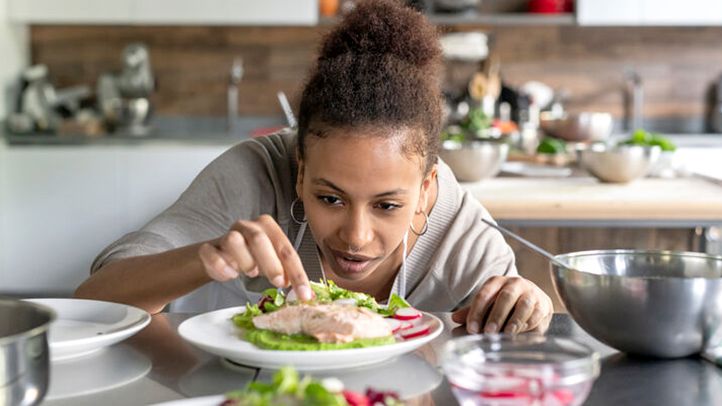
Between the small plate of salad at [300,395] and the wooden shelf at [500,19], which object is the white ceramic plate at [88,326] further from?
the wooden shelf at [500,19]

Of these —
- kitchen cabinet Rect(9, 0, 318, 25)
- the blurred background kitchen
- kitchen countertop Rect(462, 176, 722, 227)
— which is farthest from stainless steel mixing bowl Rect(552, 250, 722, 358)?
kitchen cabinet Rect(9, 0, 318, 25)

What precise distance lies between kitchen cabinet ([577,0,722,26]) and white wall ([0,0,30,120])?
2.78 m

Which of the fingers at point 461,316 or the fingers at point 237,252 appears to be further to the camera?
the fingers at point 461,316

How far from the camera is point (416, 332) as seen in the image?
1274 millimetres

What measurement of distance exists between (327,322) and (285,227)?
2.54ft

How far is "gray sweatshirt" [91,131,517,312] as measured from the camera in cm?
180

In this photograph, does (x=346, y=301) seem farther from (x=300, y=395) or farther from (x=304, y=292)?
(x=300, y=395)

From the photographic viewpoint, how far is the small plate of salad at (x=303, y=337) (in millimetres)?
1145

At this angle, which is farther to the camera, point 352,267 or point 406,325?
point 352,267

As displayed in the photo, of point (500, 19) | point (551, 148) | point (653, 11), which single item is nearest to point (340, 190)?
point (551, 148)

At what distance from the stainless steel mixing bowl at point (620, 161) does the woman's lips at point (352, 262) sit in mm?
1579

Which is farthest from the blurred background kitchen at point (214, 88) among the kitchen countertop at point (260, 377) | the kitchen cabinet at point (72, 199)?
the kitchen countertop at point (260, 377)

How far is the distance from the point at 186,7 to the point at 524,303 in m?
3.95

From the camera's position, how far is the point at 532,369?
875 mm
